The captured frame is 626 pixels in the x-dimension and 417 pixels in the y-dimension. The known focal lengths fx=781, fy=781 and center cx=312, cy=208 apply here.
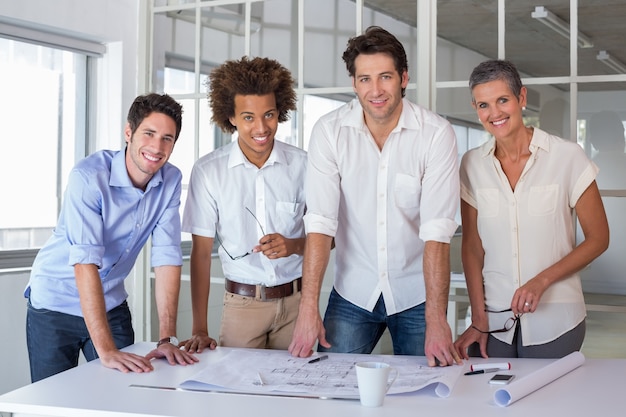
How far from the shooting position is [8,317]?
4.13m

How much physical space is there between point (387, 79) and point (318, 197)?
0.40 metres

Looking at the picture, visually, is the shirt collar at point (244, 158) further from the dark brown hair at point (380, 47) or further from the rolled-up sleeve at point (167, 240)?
the dark brown hair at point (380, 47)

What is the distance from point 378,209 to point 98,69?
3.03m

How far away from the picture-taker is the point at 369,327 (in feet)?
8.09

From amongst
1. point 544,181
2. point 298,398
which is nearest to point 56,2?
point 544,181

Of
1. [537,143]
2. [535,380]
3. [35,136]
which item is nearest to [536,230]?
[537,143]

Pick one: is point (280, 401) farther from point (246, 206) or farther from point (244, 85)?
point (244, 85)

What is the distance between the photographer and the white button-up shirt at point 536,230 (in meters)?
2.36

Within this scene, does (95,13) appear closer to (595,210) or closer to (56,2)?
(56,2)

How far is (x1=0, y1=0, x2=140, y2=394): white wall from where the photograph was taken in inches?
163

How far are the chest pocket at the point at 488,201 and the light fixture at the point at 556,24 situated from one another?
831mm

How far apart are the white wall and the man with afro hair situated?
1617 millimetres

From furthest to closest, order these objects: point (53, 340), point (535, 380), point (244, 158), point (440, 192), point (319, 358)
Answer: point (244, 158), point (53, 340), point (440, 192), point (319, 358), point (535, 380)

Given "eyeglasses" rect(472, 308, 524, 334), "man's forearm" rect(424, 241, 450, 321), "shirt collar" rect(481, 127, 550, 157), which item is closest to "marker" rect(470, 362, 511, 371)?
"man's forearm" rect(424, 241, 450, 321)
